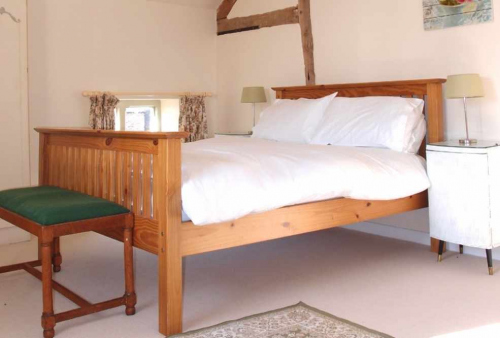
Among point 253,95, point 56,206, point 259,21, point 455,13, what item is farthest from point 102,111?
point 455,13

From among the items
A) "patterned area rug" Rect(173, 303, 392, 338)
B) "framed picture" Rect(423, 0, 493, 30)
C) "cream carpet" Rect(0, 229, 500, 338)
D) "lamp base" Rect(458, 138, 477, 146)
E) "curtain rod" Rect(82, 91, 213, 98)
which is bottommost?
"patterned area rug" Rect(173, 303, 392, 338)

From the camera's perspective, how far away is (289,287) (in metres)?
3.04

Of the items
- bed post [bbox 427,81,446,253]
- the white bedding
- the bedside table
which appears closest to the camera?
the white bedding

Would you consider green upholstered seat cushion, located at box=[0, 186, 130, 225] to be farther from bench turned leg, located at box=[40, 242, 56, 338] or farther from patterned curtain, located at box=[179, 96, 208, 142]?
patterned curtain, located at box=[179, 96, 208, 142]

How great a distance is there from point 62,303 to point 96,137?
0.88 meters

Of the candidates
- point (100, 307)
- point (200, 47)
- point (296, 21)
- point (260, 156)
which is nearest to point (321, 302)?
point (260, 156)

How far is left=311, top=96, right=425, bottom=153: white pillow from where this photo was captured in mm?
3545

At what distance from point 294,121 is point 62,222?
2171mm

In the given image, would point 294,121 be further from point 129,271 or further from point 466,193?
point 129,271

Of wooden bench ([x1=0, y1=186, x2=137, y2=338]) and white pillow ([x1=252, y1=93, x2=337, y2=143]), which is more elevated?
white pillow ([x1=252, y1=93, x2=337, y2=143])

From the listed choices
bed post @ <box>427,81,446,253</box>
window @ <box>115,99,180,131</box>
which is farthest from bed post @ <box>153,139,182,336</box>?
window @ <box>115,99,180,131</box>

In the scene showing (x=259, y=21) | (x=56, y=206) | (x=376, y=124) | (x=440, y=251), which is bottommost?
(x=440, y=251)

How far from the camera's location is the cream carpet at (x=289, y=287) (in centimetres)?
251

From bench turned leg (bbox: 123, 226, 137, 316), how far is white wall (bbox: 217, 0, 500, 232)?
7.63ft
